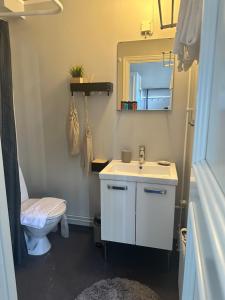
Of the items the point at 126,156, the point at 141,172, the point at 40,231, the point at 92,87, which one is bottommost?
the point at 40,231

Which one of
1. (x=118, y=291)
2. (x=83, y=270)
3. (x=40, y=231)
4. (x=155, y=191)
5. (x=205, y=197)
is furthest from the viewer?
(x=40, y=231)

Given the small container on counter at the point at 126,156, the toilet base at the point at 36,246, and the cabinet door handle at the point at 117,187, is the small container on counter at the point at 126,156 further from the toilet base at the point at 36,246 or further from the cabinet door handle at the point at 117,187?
the toilet base at the point at 36,246

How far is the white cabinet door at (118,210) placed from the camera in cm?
190

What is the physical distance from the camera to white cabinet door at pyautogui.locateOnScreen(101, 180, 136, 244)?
190 centimetres

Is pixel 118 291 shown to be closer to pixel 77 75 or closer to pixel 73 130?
pixel 73 130

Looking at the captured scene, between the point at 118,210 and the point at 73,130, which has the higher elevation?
the point at 73,130

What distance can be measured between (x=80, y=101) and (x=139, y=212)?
1.27 meters

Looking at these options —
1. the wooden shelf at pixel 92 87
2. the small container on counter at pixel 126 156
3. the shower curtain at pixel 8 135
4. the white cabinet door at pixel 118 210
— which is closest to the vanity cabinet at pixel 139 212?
the white cabinet door at pixel 118 210

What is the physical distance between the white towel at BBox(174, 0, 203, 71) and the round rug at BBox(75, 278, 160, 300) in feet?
5.40

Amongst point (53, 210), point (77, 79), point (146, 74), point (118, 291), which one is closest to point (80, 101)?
point (77, 79)

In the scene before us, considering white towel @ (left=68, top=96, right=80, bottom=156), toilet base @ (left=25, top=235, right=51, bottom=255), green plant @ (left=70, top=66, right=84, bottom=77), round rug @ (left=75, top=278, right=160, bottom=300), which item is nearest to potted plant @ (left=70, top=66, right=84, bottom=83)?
green plant @ (left=70, top=66, right=84, bottom=77)

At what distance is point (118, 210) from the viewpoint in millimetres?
1951

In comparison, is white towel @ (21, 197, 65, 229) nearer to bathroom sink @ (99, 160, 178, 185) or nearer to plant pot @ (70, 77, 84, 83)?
bathroom sink @ (99, 160, 178, 185)

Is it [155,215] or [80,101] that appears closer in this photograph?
[155,215]
